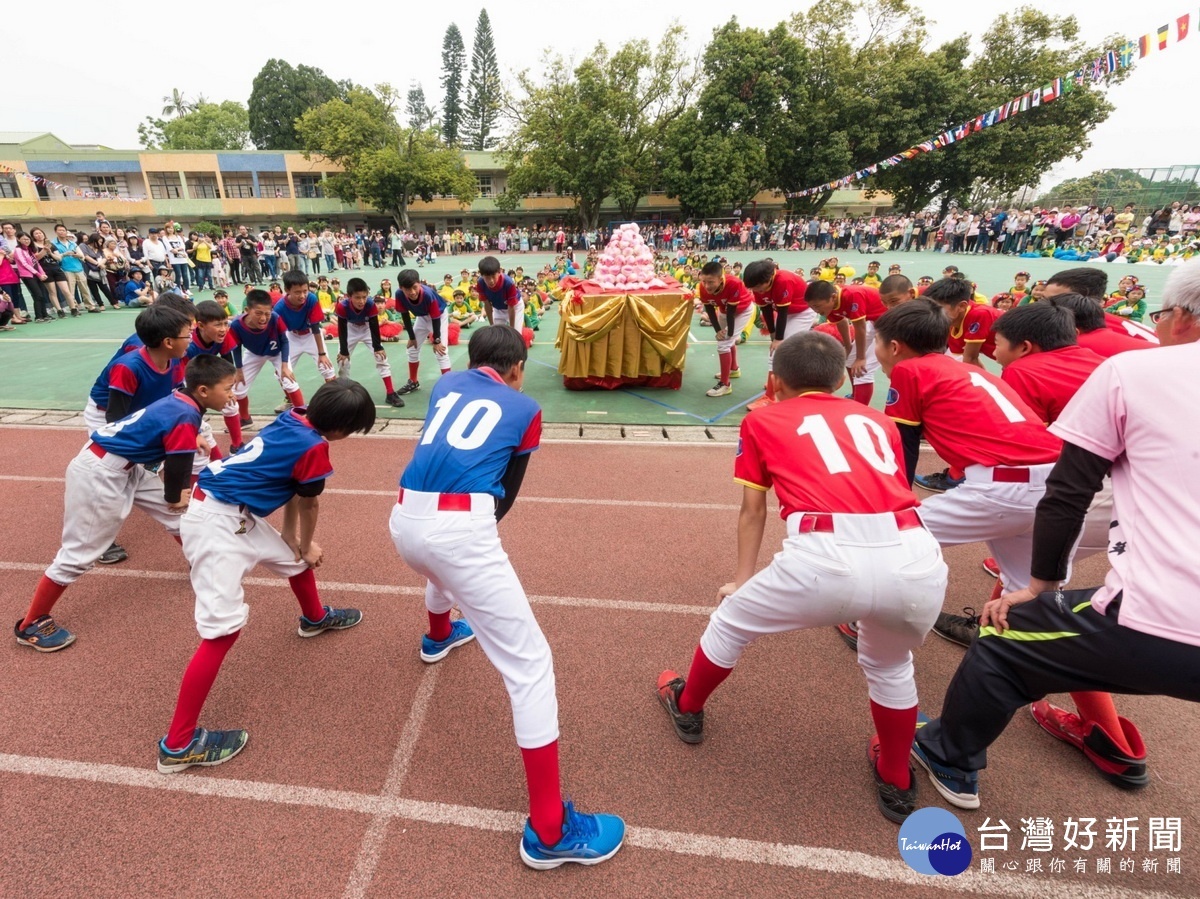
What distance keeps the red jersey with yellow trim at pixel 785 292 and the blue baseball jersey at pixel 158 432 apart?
6261mm

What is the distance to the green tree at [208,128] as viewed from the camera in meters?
55.7

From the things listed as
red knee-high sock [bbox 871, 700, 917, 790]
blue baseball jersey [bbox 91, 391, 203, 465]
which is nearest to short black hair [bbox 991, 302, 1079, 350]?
red knee-high sock [bbox 871, 700, 917, 790]

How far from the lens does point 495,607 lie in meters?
2.20

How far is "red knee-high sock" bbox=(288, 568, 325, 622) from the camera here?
11.1 feet

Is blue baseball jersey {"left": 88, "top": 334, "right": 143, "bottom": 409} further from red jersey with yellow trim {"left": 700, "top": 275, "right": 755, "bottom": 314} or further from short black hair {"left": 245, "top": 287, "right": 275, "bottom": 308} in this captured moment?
red jersey with yellow trim {"left": 700, "top": 275, "right": 755, "bottom": 314}

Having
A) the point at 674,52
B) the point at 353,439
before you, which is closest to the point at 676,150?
the point at 674,52

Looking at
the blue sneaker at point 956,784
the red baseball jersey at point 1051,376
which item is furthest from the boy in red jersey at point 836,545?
the red baseball jersey at point 1051,376

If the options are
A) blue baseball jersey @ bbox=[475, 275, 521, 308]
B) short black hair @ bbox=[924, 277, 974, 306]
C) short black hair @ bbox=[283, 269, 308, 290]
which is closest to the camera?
short black hair @ bbox=[924, 277, 974, 306]

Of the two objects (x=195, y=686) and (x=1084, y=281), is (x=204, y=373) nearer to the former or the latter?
(x=195, y=686)

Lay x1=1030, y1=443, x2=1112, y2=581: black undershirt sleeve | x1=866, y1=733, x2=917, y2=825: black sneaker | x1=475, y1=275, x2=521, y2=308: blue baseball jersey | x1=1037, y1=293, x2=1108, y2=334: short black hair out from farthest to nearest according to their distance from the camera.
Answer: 1. x1=475, y1=275, x2=521, y2=308: blue baseball jersey
2. x1=1037, y1=293, x2=1108, y2=334: short black hair
3. x1=866, y1=733, x2=917, y2=825: black sneaker
4. x1=1030, y1=443, x2=1112, y2=581: black undershirt sleeve

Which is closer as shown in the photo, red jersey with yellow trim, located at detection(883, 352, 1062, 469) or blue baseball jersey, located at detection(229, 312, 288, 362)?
red jersey with yellow trim, located at detection(883, 352, 1062, 469)

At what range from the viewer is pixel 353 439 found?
22.4ft

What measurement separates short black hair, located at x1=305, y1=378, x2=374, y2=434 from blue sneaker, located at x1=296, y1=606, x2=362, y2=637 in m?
1.43

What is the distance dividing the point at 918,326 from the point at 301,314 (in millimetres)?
6810
